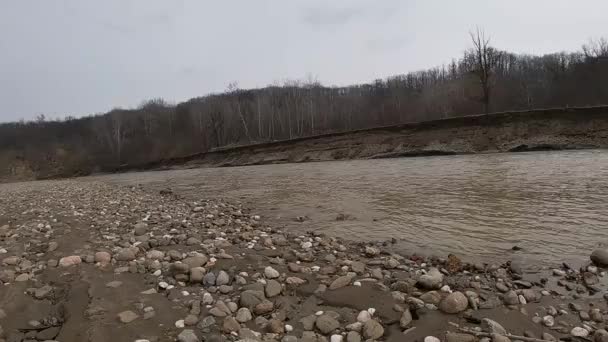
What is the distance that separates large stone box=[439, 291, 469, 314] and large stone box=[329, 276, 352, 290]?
1.21 m

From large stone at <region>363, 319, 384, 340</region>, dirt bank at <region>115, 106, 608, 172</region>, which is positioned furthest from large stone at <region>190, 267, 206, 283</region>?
dirt bank at <region>115, 106, 608, 172</region>

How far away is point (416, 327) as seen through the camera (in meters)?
3.90

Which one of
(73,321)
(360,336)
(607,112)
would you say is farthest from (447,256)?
(607,112)

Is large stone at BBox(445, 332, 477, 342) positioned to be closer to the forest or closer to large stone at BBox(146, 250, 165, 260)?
large stone at BBox(146, 250, 165, 260)

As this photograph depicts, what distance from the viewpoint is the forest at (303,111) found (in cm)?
5916

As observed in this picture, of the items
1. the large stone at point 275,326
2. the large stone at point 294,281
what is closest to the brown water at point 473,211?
the large stone at point 294,281

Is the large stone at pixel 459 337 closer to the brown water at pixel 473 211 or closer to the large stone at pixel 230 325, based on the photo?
the large stone at pixel 230 325

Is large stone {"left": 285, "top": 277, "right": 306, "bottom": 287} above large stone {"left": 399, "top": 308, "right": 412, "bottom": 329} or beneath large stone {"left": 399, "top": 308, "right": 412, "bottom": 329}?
above

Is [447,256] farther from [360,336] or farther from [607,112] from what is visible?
[607,112]

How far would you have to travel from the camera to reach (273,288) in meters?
4.85

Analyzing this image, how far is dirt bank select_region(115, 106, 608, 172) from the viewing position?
28.6m

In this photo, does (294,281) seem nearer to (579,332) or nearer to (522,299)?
(522,299)

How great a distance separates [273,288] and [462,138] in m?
32.5

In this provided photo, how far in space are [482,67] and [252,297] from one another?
145ft
